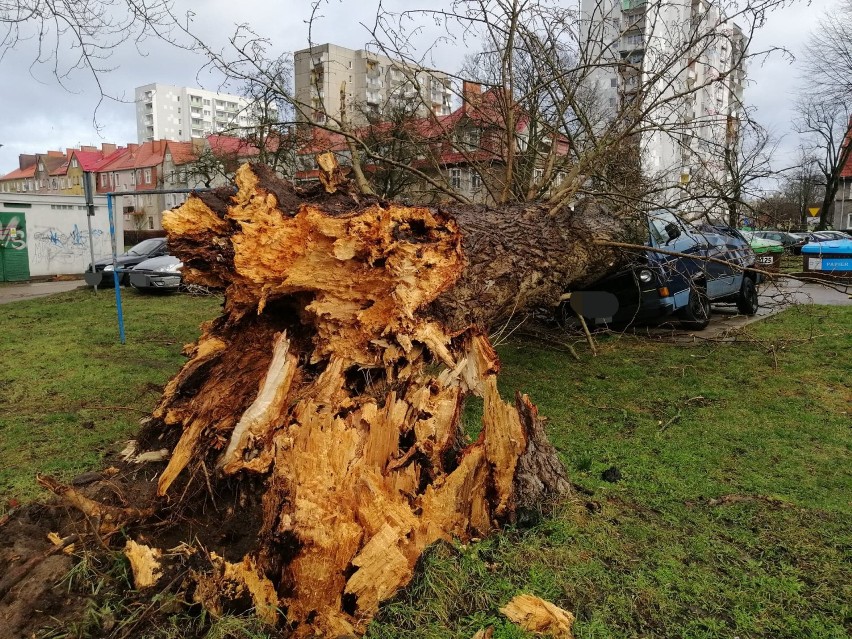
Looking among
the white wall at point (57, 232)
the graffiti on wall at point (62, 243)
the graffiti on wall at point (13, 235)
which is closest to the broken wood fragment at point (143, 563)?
the white wall at point (57, 232)

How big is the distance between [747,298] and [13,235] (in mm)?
19748

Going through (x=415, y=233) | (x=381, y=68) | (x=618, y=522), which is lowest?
(x=618, y=522)

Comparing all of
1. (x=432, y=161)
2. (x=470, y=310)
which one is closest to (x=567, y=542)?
(x=470, y=310)

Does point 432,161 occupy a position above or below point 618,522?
above

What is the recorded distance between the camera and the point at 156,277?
41.0 ft

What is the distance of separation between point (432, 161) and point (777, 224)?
4270 millimetres

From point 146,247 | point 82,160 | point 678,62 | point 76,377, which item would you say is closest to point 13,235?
point 146,247

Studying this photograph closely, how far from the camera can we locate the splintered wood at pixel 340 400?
245 cm

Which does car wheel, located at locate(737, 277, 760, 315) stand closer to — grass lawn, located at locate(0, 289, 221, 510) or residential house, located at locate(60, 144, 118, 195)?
grass lawn, located at locate(0, 289, 221, 510)

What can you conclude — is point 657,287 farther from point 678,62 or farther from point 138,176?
point 138,176

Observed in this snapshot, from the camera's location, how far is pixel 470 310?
4082 millimetres


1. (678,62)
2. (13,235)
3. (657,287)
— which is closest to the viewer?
Result: (678,62)

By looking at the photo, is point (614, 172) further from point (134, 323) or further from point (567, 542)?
point (134, 323)

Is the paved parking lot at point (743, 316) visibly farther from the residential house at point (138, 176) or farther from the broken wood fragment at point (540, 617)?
the residential house at point (138, 176)
